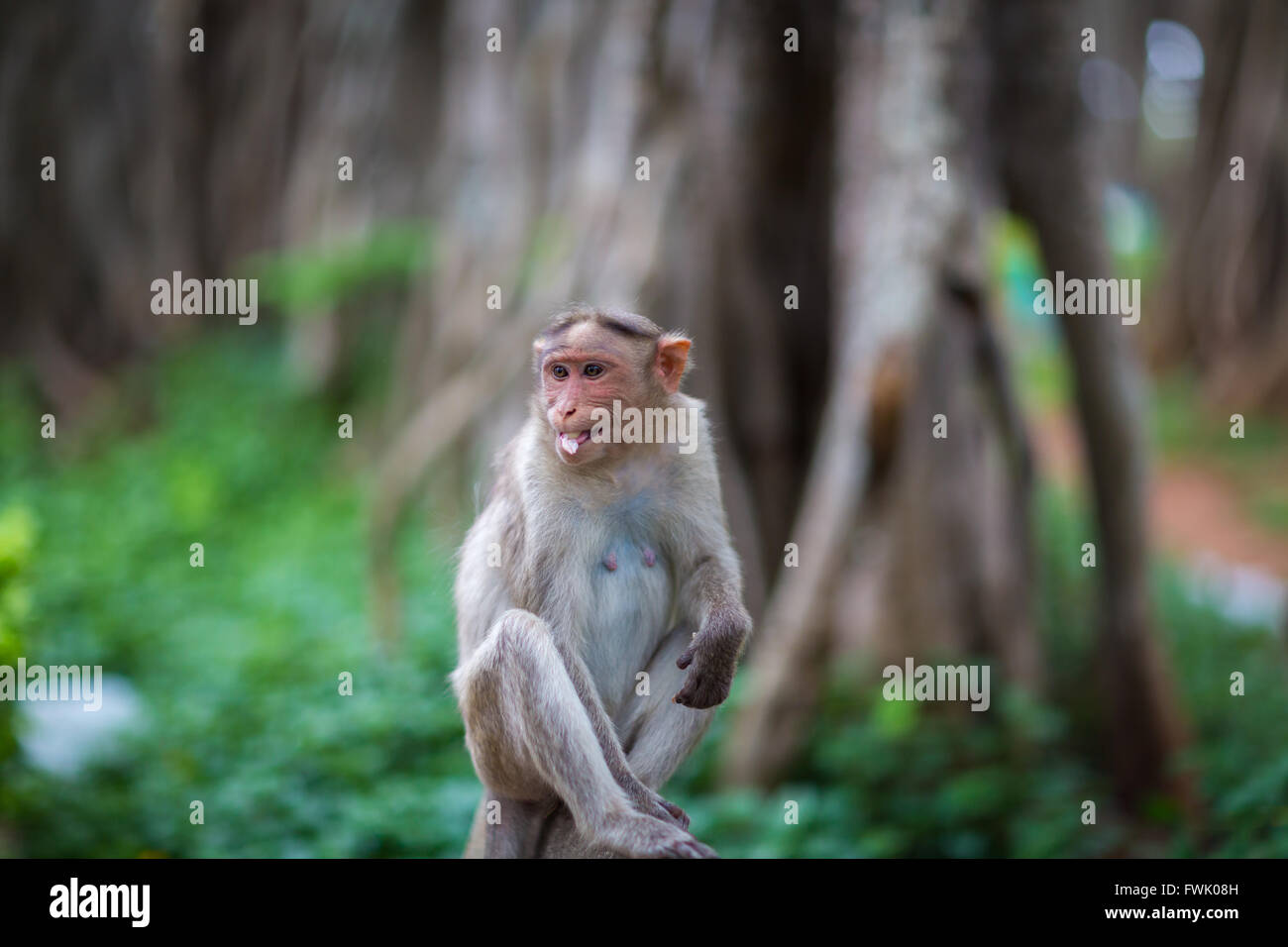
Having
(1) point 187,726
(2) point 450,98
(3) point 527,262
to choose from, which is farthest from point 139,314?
(1) point 187,726

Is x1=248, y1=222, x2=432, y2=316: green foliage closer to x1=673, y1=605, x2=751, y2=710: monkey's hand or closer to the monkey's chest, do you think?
the monkey's chest

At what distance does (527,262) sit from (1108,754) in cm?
488

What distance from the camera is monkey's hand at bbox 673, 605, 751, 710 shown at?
232 cm

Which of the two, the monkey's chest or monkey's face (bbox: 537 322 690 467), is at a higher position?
monkey's face (bbox: 537 322 690 467)

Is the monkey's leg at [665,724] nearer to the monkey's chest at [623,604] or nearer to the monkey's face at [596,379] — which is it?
the monkey's chest at [623,604]

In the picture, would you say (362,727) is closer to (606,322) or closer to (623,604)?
(623,604)

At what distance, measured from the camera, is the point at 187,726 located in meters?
6.11

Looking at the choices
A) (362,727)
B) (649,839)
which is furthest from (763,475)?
(649,839)

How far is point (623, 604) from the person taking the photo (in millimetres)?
2754

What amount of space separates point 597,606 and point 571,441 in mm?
484

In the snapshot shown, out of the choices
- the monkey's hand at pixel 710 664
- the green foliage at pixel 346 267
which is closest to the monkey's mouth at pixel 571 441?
the monkey's hand at pixel 710 664

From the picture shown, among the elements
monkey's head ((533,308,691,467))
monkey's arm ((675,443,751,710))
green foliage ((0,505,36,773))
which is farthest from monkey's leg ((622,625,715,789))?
green foliage ((0,505,36,773))

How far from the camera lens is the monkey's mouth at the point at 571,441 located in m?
2.44
